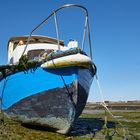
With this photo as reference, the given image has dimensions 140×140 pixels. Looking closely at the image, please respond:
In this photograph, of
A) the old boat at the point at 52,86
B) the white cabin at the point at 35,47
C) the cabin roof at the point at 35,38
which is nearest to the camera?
the old boat at the point at 52,86

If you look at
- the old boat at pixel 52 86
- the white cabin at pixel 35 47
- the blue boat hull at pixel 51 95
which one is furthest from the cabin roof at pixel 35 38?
the blue boat hull at pixel 51 95

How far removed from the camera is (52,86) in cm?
1219

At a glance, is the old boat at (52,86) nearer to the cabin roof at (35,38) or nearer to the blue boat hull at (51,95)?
the blue boat hull at (51,95)

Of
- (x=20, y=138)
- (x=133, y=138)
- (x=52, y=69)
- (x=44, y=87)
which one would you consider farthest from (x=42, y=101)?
(x=133, y=138)

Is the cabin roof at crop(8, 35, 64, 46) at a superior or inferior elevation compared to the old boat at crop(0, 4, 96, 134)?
superior

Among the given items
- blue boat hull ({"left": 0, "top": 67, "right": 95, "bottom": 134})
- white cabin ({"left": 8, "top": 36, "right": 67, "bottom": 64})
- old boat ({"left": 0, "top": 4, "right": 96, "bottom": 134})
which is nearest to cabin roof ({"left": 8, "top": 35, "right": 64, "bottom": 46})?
white cabin ({"left": 8, "top": 36, "right": 67, "bottom": 64})

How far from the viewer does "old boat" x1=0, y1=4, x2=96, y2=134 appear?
11.9m

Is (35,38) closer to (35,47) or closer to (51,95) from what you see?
(35,47)

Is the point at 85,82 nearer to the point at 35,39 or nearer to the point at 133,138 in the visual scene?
the point at 133,138

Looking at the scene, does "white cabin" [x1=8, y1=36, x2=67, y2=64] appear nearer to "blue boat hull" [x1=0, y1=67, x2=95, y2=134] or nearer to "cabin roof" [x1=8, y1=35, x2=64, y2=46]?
"cabin roof" [x1=8, y1=35, x2=64, y2=46]

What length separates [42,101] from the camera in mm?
12477

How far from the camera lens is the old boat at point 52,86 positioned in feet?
39.2

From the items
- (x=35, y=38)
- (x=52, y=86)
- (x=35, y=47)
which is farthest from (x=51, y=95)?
(x=35, y=38)

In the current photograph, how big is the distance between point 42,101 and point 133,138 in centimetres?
408
